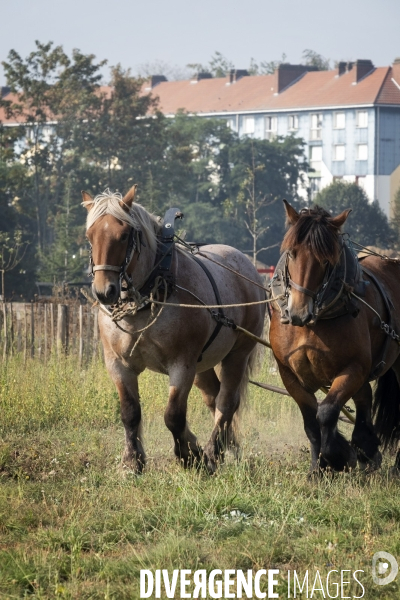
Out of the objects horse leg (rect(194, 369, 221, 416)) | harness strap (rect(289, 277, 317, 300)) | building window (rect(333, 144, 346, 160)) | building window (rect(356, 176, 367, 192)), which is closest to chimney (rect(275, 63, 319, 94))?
building window (rect(333, 144, 346, 160))

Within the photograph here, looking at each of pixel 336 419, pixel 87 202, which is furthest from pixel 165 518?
pixel 87 202

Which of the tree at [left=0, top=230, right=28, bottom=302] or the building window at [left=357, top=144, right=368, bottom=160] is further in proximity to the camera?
the building window at [left=357, top=144, right=368, bottom=160]

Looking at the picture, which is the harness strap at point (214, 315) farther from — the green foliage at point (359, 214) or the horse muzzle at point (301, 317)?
the green foliage at point (359, 214)

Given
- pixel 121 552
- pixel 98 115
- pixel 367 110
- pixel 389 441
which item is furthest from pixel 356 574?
pixel 367 110

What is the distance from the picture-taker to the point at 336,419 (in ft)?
21.3

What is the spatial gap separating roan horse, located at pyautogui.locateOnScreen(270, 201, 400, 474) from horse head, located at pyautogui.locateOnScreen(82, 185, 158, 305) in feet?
3.33

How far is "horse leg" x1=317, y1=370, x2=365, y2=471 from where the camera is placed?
6.46 meters

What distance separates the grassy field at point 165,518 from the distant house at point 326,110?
206ft

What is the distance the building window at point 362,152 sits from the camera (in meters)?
74.8

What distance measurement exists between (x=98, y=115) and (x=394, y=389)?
38645 mm

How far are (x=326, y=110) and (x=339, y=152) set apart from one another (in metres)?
3.35

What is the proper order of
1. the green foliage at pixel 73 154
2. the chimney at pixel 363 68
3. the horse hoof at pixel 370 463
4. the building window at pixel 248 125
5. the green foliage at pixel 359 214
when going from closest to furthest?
the horse hoof at pixel 370 463 → the green foliage at pixel 73 154 → the green foliage at pixel 359 214 → the chimney at pixel 363 68 → the building window at pixel 248 125

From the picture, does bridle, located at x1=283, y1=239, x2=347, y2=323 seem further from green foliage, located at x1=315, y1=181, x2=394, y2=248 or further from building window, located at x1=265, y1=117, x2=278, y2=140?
building window, located at x1=265, y1=117, x2=278, y2=140

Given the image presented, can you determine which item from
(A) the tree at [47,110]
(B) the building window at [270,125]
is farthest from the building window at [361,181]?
(A) the tree at [47,110]
